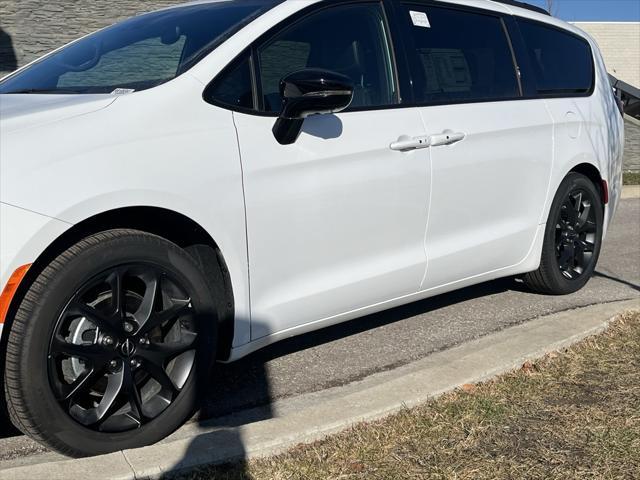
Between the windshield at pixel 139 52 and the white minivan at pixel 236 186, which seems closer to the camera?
the white minivan at pixel 236 186

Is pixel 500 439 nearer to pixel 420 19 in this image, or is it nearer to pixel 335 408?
pixel 335 408

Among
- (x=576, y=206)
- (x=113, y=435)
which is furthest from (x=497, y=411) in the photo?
(x=576, y=206)

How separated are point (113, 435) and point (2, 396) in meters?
0.41

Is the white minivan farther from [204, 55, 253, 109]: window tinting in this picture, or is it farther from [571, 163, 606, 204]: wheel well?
[571, 163, 606, 204]: wheel well

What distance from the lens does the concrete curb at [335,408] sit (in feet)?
9.09

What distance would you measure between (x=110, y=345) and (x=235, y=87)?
117 centimetres

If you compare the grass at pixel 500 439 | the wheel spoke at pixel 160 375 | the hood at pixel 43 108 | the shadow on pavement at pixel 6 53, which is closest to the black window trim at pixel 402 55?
the hood at pixel 43 108

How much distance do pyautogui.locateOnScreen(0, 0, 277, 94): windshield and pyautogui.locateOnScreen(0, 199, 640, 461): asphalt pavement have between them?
1.46 metres

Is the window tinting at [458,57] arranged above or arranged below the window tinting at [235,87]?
below

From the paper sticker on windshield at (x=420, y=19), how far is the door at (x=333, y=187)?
0.78ft

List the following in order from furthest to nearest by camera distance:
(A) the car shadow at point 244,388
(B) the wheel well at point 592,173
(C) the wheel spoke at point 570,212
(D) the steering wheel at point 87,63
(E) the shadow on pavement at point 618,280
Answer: (E) the shadow on pavement at point 618,280
(B) the wheel well at point 592,173
(C) the wheel spoke at point 570,212
(D) the steering wheel at point 87,63
(A) the car shadow at point 244,388

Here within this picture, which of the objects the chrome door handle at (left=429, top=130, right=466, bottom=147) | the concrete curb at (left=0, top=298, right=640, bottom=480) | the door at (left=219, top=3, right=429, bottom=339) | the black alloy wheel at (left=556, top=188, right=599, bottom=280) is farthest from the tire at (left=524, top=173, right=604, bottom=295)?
the door at (left=219, top=3, right=429, bottom=339)

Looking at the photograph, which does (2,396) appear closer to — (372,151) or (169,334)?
(169,334)

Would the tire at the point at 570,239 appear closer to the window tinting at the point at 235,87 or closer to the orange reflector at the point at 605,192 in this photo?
the orange reflector at the point at 605,192
